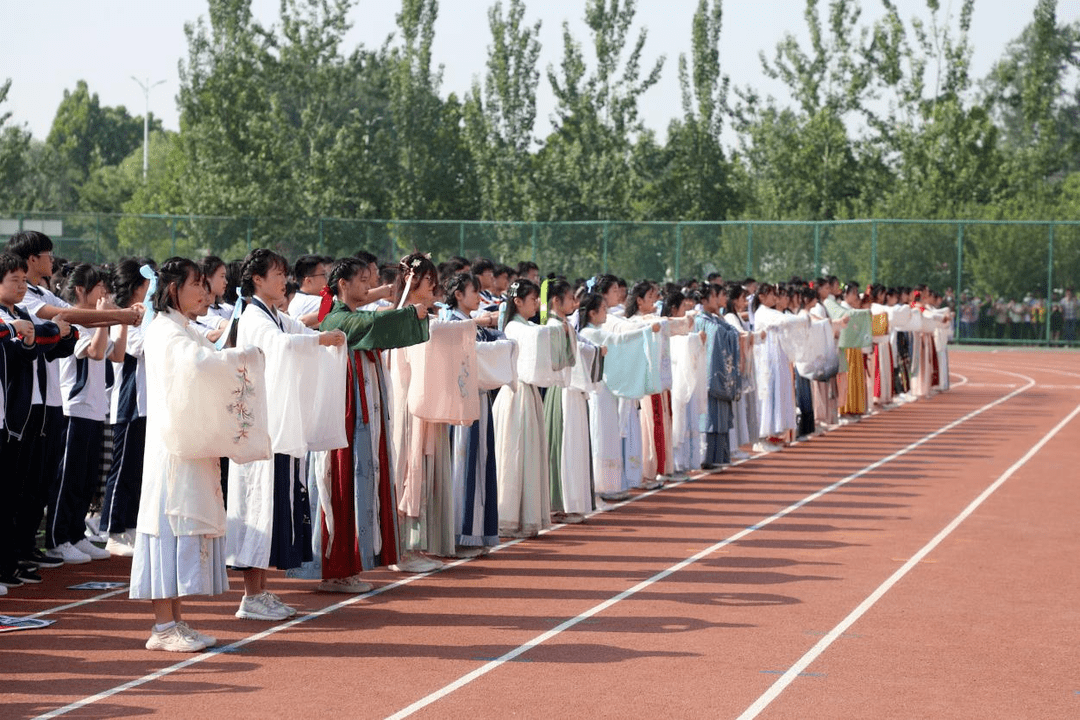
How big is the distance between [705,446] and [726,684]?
8.57 meters

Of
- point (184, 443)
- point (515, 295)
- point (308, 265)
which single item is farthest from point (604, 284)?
point (184, 443)

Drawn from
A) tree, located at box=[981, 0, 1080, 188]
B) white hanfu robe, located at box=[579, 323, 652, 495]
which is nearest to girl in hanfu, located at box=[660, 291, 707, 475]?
white hanfu robe, located at box=[579, 323, 652, 495]

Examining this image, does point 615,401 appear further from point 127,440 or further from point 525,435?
point 127,440

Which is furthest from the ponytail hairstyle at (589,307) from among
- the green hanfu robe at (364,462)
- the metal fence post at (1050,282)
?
the metal fence post at (1050,282)

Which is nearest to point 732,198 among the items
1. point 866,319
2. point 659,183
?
point 659,183

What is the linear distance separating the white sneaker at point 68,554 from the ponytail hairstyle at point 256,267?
2.51 meters

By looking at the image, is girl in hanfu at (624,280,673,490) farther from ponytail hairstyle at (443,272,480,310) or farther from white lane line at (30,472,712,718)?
ponytail hairstyle at (443,272,480,310)

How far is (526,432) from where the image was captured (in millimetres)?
10664

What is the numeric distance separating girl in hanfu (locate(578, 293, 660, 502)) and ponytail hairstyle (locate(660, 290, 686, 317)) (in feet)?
4.73

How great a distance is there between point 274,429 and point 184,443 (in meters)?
0.83

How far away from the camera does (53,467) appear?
957 centimetres

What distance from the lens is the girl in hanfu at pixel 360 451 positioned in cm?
848

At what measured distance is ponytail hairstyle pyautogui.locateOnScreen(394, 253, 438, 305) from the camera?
8766 millimetres

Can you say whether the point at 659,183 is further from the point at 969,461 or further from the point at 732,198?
the point at 969,461
